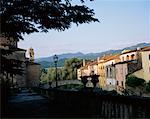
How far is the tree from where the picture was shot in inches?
507

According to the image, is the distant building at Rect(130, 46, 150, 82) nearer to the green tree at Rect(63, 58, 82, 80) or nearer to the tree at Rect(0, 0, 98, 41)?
the green tree at Rect(63, 58, 82, 80)

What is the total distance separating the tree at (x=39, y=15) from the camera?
12.9 m

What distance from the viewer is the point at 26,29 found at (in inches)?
555

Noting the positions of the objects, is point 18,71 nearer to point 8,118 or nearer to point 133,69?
point 8,118

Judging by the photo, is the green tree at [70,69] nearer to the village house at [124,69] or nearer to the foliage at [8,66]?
the village house at [124,69]

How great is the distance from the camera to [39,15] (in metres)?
13.3

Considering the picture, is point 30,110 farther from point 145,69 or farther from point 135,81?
point 145,69

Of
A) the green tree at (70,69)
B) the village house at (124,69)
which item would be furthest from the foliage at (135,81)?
the green tree at (70,69)

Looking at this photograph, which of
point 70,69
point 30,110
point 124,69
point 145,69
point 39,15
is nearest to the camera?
point 39,15

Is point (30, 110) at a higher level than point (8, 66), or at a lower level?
lower

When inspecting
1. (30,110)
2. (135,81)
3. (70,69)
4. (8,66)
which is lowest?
(30,110)

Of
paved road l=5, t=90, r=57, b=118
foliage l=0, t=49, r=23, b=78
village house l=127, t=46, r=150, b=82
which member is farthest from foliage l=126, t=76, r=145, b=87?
foliage l=0, t=49, r=23, b=78


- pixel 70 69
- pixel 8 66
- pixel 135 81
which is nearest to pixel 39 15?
pixel 8 66

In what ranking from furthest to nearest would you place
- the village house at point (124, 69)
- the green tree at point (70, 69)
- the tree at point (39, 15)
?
the green tree at point (70, 69), the village house at point (124, 69), the tree at point (39, 15)
